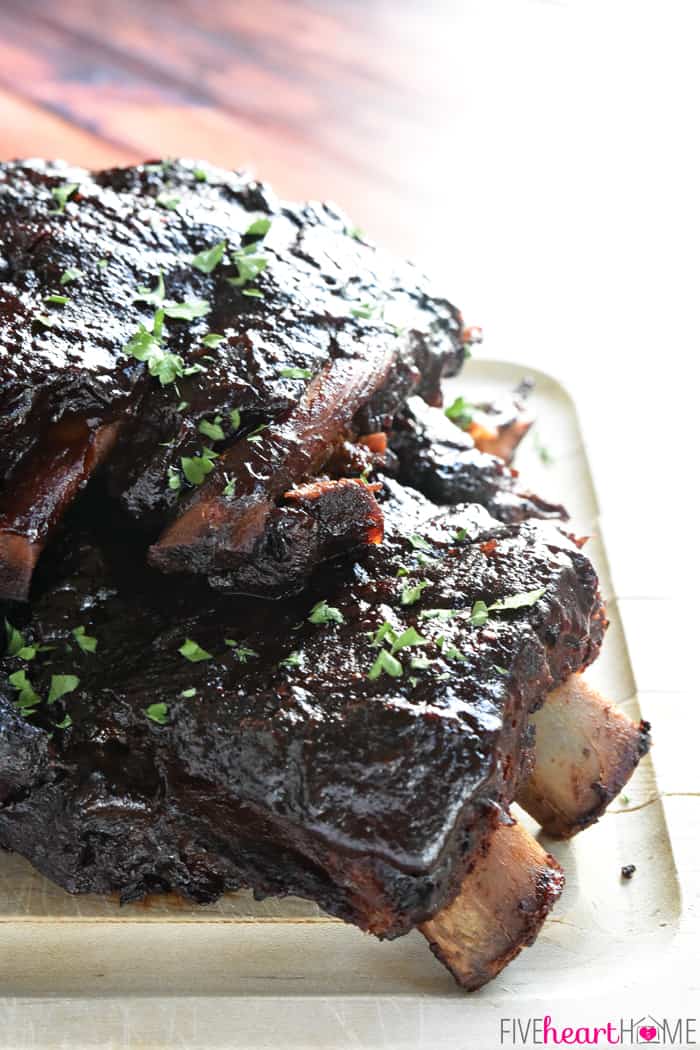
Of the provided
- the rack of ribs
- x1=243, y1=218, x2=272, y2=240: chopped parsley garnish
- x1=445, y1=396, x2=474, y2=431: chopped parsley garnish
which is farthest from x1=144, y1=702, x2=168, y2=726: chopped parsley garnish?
x1=445, y1=396, x2=474, y2=431: chopped parsley garnish

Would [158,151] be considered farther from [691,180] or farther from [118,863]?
[118,863]

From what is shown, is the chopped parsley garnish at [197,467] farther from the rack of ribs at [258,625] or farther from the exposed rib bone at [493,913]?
the exposed rib bone at [493,913]

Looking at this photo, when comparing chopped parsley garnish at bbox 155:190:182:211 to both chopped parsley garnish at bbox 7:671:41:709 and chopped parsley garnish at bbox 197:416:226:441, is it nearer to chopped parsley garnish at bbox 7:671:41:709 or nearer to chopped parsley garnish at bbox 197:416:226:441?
chopped parsley garnish at bbox 197:416:226:441

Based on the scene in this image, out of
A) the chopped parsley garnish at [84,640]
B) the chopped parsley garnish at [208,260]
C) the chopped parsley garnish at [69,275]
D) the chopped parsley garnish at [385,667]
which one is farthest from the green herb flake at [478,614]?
the chopped parsley garnish at [69,275]

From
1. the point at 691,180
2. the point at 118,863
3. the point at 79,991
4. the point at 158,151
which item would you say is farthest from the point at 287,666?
the point at 691,180

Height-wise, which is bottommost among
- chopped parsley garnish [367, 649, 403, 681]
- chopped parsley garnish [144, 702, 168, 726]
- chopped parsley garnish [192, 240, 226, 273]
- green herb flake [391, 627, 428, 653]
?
chopped parsley garnish [144, 702, 168, 726]

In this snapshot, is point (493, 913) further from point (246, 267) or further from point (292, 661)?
point (246, 267)
